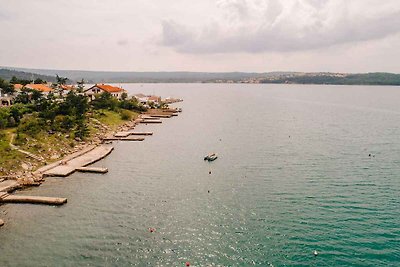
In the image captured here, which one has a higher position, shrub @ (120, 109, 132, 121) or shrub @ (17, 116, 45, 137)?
shrub @ (17, 116, 45, 137)

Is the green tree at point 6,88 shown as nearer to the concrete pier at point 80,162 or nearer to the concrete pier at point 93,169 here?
the concrete pier at point 80,162

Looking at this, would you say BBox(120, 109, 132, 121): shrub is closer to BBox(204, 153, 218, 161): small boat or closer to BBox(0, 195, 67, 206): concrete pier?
BBox(204, 153, 218, 161): small boat

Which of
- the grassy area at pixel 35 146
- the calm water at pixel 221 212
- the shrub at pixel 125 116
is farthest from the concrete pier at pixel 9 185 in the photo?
the shrub at pixel 125 116

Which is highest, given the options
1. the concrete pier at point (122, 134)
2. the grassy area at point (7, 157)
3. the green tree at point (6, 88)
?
the green tree at point (6, 88)

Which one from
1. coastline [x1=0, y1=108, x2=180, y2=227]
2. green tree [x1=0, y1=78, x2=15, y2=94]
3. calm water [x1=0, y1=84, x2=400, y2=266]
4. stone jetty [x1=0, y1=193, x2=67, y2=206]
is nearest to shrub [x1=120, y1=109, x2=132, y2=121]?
coastline [x1=0, y1=108, x2=180, y2=227]

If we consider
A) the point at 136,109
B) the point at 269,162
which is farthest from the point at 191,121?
the point at 269,162

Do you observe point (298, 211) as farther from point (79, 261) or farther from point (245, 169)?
point (79, 261)

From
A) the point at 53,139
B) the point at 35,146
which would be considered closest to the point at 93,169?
the point at 35,146

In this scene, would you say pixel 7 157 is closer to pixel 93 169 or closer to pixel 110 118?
pixel 93 169

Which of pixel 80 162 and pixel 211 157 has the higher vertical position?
pixel 211 157
